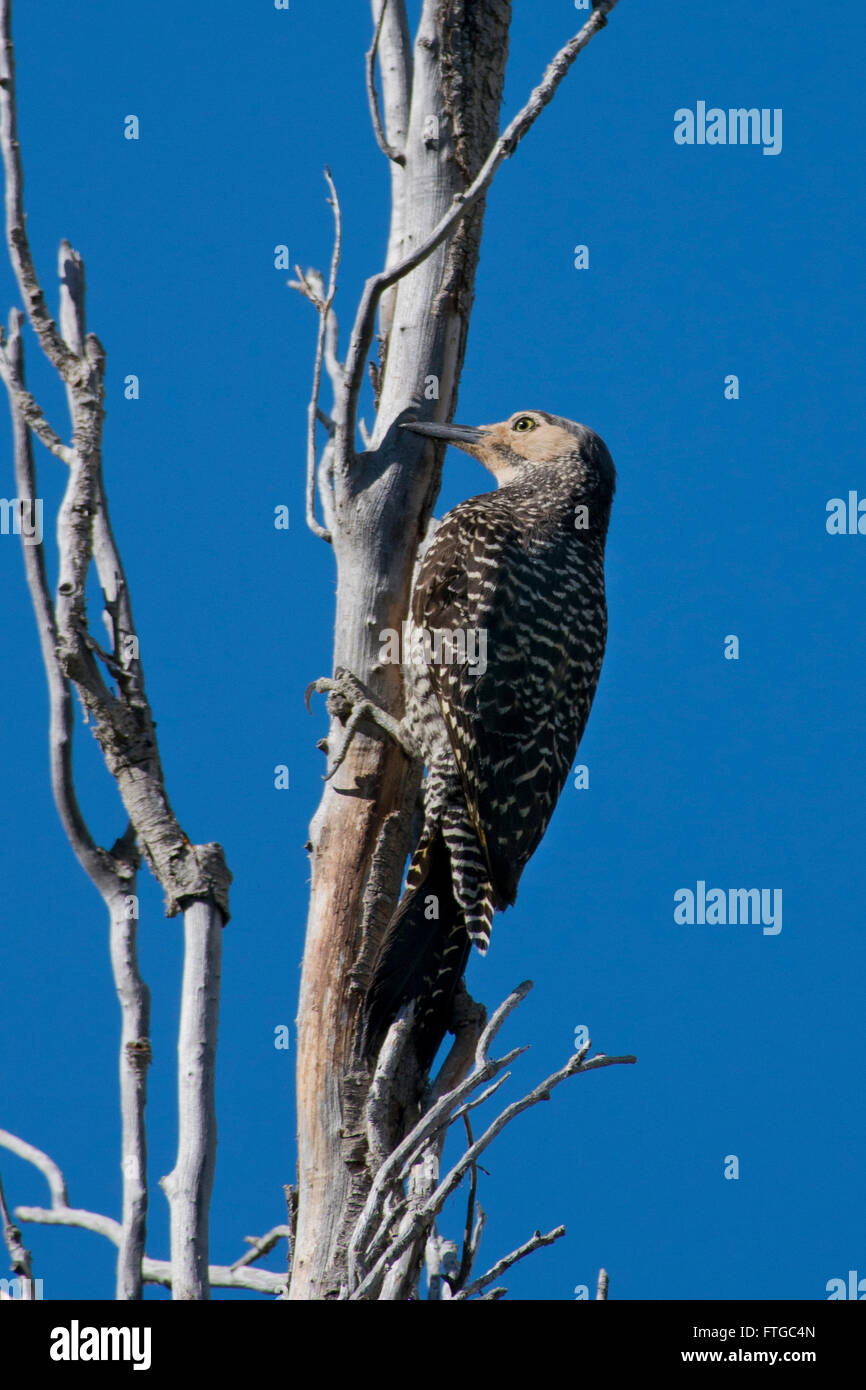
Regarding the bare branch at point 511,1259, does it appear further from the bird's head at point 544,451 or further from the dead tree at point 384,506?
the bird's head at point 544,451

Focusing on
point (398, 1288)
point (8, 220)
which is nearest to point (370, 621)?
point (8, 220)

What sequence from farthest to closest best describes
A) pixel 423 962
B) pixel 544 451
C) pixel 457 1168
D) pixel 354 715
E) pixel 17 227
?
pixel 544 451, pixel 354 715, pixel 423 962, pixel 17 227, pixel 457 1168

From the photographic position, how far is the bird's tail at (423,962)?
3635mm

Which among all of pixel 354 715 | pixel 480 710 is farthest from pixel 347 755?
pixel 480 710

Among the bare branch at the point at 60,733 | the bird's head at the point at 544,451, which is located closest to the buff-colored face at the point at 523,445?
the bird's head at the point at 544,451

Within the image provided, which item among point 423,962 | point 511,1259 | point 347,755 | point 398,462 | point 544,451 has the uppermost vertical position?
point 544,451

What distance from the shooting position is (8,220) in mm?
2795

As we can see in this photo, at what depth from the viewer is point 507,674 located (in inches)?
172

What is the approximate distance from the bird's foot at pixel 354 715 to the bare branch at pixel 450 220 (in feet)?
1.95

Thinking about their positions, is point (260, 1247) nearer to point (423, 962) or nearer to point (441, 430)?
point (423, 962)

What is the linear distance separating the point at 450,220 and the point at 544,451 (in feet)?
5.98

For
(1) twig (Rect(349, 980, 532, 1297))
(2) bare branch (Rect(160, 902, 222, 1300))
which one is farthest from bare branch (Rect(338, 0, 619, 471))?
(1) twig (Rect(349, 980, 532, 1297))
